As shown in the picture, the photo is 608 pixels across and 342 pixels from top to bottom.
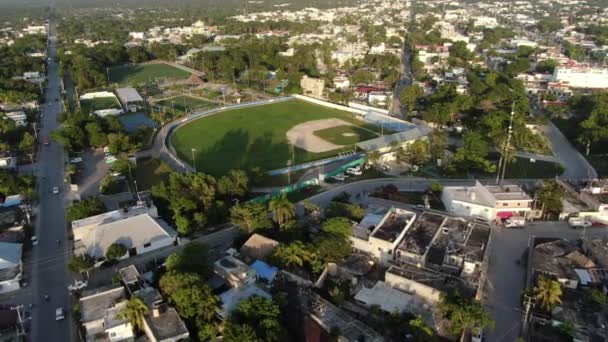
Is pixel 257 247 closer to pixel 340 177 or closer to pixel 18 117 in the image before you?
pixel 340 177

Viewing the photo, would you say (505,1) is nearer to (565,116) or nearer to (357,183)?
(565,116)

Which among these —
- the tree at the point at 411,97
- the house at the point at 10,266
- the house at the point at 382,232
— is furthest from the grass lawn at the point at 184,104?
the house at the point at 382,232

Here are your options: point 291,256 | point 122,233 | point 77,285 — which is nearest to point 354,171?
point 291,256

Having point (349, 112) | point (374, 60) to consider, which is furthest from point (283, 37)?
point (349, 112)

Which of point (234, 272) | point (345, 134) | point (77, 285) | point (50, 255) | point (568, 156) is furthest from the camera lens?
point (345, 134)

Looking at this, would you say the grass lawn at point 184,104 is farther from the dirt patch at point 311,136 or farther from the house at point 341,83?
the house at point 341,83

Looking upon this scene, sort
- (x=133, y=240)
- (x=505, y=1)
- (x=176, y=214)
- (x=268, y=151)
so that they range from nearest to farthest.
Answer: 1. (x=133, y=240)
2. (x=176, y=214)
3. (x=268, y=151)
4. (x=505, y=1)

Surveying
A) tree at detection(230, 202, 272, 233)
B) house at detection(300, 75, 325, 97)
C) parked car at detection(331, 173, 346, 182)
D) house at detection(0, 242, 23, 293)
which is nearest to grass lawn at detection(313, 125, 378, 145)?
parked car at detection(331, 173, 346, 182)
